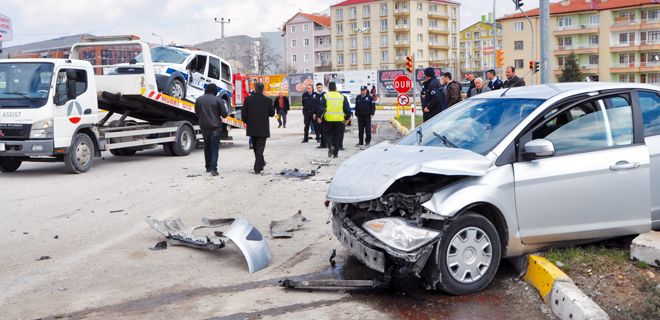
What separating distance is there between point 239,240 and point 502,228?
2474 millimetres

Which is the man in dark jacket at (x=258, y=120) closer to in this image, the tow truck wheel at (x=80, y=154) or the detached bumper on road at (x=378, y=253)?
the tow truck wheel at (x=80, y=154)

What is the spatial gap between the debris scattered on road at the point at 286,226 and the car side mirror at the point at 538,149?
320 cm

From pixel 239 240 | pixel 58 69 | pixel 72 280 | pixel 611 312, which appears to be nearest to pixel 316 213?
pixel 239 240

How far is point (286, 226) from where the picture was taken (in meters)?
8.15

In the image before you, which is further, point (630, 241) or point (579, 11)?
point (579, 11)

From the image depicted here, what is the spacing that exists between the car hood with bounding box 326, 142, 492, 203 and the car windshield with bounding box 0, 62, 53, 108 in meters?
9.46

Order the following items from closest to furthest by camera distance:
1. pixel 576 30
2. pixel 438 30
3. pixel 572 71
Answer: pixel 572 71, pixel 576 30, pixel 438 30

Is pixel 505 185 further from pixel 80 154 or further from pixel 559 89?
pixel 80 154

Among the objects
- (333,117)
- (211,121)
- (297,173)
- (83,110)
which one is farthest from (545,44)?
(83,110)

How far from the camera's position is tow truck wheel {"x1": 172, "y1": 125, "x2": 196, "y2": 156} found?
58.9 ft

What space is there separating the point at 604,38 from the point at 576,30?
11.6 ft

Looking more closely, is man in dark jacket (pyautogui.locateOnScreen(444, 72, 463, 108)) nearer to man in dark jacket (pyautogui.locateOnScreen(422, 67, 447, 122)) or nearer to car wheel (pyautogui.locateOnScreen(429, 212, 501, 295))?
man in dark jacket (pyautogui.locateOnScreen(422, 67, 447, 122))

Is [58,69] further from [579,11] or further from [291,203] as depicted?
[579,11]

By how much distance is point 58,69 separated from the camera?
13.7 m
